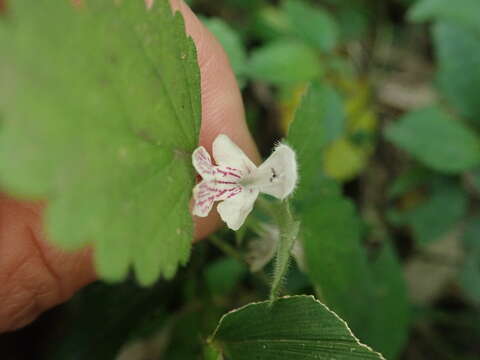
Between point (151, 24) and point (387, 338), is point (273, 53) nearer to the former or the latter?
point (387, 338)

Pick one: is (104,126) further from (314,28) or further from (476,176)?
(476,176)

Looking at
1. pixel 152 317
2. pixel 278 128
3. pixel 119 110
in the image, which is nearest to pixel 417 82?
pixel 278 128

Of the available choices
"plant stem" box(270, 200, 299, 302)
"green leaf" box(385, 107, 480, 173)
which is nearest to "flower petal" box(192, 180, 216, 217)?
"plant stem" box(270, 200, 299, 302)

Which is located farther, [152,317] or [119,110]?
[152,317]

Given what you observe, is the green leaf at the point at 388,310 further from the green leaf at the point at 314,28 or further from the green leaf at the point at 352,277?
the green leaf at the point at 314,28

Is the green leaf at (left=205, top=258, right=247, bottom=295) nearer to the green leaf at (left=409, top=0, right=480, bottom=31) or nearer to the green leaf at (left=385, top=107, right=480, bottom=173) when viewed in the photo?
the green leaf at (left=385, top=107, right=480, bottom=173)

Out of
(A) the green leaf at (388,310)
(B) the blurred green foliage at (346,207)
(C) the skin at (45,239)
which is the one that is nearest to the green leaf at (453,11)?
(B) the blurred green foliage at (346,207)
